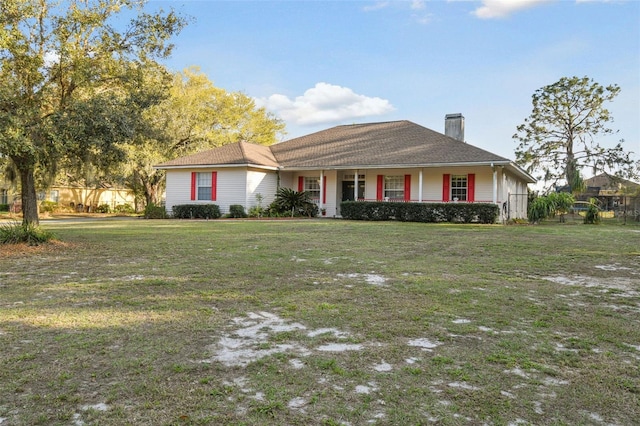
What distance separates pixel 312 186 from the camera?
22.5 metres

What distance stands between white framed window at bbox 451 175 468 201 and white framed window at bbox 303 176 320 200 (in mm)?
6597

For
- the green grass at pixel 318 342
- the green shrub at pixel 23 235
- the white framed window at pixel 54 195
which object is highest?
the white framed window at pixel 54 195

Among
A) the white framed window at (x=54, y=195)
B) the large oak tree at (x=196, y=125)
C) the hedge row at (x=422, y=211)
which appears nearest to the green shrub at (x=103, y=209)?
the large oak tree at (x=196, y=125)

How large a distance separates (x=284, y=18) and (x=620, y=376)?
49.1 feet

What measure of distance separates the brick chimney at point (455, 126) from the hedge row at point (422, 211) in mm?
6516

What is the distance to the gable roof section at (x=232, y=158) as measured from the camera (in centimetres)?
2039

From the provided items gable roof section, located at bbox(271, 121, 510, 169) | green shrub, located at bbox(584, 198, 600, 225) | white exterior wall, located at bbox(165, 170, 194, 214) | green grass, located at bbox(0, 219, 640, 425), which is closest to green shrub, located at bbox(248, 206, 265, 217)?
gable roof section, located at bbox(271, 121, 510, 169)

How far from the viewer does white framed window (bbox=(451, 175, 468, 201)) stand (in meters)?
19.4

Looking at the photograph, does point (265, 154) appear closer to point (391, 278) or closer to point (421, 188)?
point (421, 188)

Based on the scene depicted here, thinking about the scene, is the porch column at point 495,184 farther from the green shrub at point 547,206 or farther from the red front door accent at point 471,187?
the green shrub at point 547,206

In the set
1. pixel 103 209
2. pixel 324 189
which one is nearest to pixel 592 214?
pixel 324 189

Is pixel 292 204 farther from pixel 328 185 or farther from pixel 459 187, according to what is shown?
pixel 459 187

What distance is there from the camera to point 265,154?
23.2 m

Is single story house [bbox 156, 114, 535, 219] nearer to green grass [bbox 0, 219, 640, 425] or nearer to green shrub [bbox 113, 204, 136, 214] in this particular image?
green shrub [bbox 113, 204, 136, 214]
